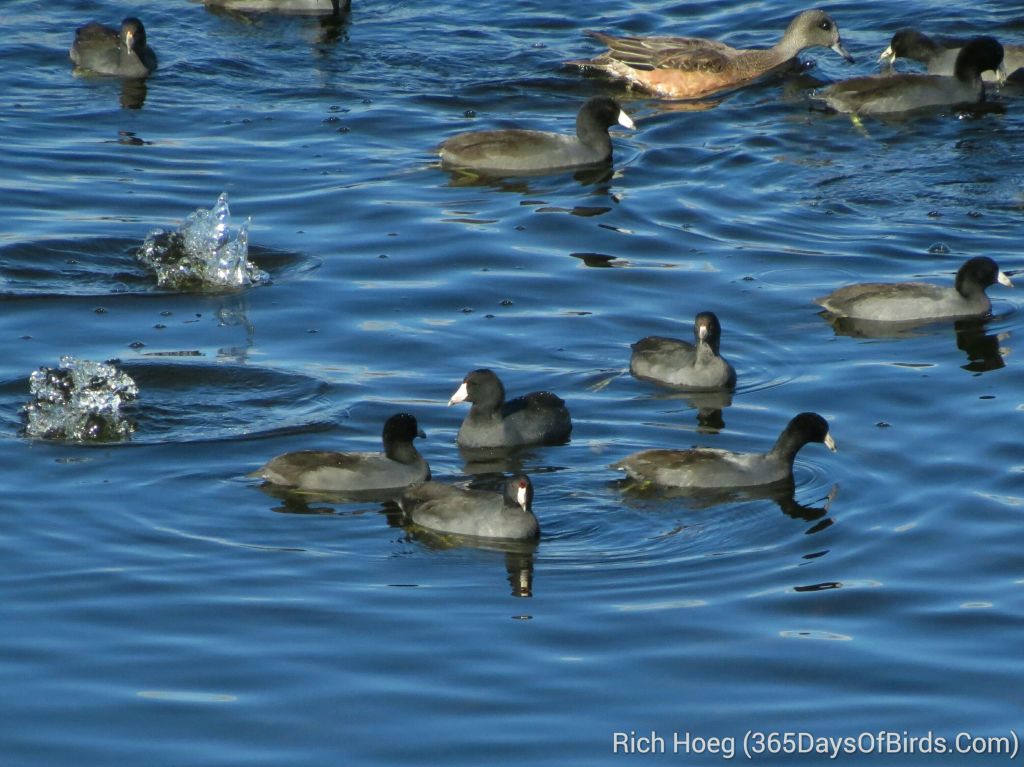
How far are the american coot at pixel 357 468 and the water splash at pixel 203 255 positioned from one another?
170 inches

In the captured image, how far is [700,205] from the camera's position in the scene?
18.4m

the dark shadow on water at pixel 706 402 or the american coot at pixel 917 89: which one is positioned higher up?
the american coot at pixel 917 89

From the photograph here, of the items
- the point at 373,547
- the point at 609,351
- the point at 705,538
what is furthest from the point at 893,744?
the point at 609,351

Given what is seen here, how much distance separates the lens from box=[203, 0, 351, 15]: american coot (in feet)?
80.9

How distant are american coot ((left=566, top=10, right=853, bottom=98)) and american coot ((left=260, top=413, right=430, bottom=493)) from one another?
10825mm

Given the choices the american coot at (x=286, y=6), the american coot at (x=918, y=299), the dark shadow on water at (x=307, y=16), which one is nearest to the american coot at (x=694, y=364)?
the american coot at (x=918, y=299)

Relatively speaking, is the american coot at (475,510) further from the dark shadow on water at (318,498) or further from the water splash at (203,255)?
the water splash at (203,255)

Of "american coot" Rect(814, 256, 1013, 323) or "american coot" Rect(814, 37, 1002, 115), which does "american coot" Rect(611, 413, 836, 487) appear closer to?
"american coot" Rect(814, 256, 1013, 323)

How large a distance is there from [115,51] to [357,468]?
39.0 feet

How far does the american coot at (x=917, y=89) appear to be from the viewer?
67.9ft

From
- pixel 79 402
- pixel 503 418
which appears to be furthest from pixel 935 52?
pixel 79 402

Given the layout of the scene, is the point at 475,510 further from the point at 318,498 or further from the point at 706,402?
the point at 706,402

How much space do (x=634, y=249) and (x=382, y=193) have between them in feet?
9.54

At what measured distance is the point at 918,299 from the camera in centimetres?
1528
